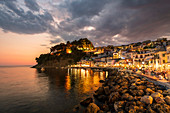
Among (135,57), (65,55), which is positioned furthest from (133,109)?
(65,55)

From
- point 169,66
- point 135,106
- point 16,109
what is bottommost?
point 16,109

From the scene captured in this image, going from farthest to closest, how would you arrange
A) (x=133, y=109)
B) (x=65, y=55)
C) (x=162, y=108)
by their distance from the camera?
(x=65, y=55) → (x=133, y=109) → (x=162, y=108)

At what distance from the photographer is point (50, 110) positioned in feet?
40.1

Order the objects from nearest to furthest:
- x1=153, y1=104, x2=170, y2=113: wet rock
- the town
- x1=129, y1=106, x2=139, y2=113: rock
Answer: x1=153, y1=104, x2=170, y2=113: wet rock < x1=129, y1=106, x2=139, y2=113: rock < the town

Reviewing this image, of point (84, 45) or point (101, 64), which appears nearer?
point (101, 64)

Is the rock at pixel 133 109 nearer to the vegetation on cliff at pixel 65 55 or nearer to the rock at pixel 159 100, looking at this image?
the rock at pixel 159 100

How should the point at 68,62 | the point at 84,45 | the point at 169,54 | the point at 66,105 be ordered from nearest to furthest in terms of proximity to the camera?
the point at 66,105 → the point at 169,54 → the point at 68,62 → the point at 84,45

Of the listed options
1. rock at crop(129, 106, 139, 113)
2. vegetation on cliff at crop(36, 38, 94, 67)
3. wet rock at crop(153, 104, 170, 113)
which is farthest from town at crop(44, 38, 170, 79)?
rock at crop(129, 106, 139, 113)

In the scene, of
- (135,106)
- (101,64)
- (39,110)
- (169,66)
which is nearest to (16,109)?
(39,110)

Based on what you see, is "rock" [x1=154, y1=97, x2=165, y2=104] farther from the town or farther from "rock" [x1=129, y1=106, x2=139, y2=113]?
the town

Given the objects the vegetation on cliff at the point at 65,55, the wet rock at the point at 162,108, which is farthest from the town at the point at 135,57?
the wet rock at the point at 162,108

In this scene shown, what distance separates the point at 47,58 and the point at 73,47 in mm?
47220

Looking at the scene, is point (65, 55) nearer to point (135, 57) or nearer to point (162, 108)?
point (135, 57)

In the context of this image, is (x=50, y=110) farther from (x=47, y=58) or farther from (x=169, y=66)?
(x=47, y=58)
